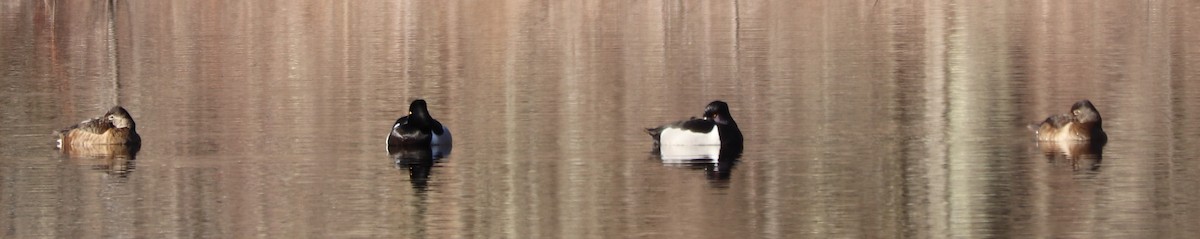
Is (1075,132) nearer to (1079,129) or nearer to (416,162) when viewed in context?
(1079,129)

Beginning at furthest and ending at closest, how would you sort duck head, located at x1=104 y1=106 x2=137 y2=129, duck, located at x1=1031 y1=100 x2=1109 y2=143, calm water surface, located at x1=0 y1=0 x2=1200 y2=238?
duck head, located at x1=104 y1=106 x2=137 y2=129
duck, located at x1=1031 y1=100 x2=1109 y2=143
calm water surface, located at x1=0 y1=0 x2=1200 y2=238

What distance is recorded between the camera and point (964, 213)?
46.1 feet

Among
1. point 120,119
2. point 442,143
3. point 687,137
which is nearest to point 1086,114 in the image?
point 687,137

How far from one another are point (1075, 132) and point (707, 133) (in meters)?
2.82

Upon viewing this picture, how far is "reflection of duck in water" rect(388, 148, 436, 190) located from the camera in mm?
16547

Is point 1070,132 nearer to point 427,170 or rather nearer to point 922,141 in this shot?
point 922,141

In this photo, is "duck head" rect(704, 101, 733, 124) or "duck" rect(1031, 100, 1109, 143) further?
"duck head" rect(704, 101, 733, 124)

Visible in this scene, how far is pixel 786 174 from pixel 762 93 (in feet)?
Result: 26.5

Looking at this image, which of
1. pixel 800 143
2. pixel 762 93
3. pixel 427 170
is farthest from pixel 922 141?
pixel 762 93

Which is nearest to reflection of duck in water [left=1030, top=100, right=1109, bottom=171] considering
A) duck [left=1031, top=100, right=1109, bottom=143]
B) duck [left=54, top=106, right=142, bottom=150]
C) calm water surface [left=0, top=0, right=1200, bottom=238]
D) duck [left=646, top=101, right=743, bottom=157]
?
duck [left=1031, top=100, right=1109, bottom=143]

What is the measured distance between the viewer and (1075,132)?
18.8m

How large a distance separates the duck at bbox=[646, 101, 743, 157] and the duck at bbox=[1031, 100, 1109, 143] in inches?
93.8

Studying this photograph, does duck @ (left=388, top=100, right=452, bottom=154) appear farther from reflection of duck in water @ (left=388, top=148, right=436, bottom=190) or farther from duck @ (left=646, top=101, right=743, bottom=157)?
duck @ (left=646, top=101, right=743, bottom=157)

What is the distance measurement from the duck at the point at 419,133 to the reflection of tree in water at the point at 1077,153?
4.58m
